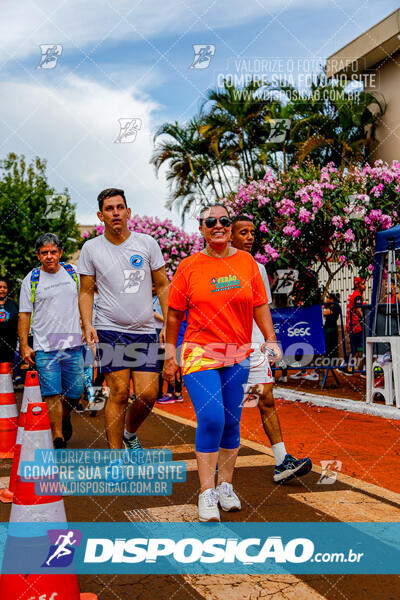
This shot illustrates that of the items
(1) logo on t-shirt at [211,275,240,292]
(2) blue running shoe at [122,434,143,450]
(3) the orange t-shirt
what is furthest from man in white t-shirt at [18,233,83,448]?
(1) logo on t-shirt at [211,275,240,292]

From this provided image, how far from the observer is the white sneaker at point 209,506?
3.88 metres

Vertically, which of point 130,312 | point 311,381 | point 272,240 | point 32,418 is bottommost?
point 311,381

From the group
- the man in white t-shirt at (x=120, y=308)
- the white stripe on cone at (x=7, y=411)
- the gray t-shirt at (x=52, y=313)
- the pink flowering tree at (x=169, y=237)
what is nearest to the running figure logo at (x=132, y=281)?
the man in white t-shirt at (x=120, y=308)

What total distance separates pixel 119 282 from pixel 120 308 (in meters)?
0.20

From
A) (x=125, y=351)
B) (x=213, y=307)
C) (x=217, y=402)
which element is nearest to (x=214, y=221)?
(x=213, y=307)

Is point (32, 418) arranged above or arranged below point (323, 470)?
above

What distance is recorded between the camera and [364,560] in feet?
10.9

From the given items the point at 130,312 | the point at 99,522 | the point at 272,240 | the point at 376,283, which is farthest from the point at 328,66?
the point at 99,522

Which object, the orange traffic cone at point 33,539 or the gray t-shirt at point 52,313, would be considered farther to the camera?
the gray t-shirt at point 52,313

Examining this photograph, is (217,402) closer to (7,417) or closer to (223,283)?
(223,283)

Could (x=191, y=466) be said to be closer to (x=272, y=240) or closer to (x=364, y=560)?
(x=364, y=560)

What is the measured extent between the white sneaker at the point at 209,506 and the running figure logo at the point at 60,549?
1.17 meters

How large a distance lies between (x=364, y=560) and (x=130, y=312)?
101 inches

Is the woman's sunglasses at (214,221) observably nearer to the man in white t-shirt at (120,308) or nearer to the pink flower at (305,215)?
the man in white t-shirt at (120,308)
